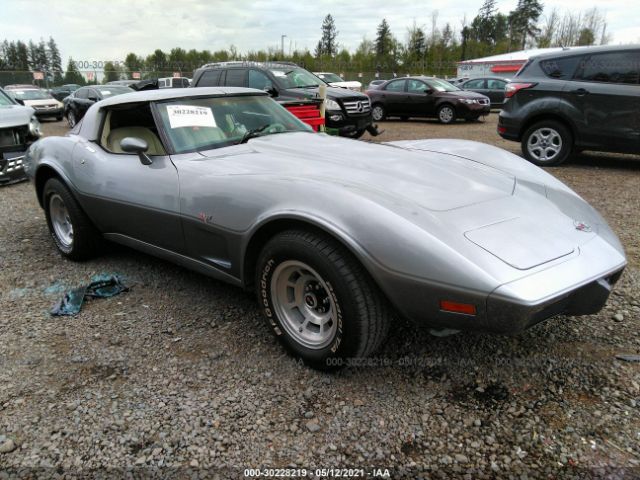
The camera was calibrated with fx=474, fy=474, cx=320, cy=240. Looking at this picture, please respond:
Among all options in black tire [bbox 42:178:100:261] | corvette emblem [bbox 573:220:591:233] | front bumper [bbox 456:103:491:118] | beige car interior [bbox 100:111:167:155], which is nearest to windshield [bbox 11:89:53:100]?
front bumper [bbox 456:103:491:118]

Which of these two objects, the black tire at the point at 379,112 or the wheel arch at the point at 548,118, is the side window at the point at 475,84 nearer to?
the black tire at the point at 379,112

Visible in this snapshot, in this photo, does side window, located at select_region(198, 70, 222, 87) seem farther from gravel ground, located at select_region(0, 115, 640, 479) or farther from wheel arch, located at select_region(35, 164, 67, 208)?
gravel ground, located at select_region(0, 115, 640, 479)

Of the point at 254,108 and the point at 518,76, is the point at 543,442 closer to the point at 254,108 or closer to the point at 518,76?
the point at 254,108

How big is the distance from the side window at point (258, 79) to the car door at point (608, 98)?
17.9 ft

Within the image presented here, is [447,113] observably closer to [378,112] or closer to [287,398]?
[378,112]

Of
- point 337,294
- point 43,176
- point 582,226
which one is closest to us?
point 337,294

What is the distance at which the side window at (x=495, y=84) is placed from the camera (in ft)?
60.9

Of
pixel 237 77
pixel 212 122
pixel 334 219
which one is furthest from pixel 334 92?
pixel 334 219

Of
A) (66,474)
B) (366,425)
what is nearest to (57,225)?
(66,474)

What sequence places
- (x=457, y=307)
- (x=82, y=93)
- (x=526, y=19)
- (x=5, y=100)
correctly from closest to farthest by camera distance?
(x=457, y=307)
(x=5, y=100)
(x=82, y=93)
(x=526, y=19)

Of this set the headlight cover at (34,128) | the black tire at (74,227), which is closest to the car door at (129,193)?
the black tire at (74,227)

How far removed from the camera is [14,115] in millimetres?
7113

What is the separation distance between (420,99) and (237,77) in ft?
22.1

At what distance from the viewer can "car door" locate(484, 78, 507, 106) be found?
18531 millimetres
